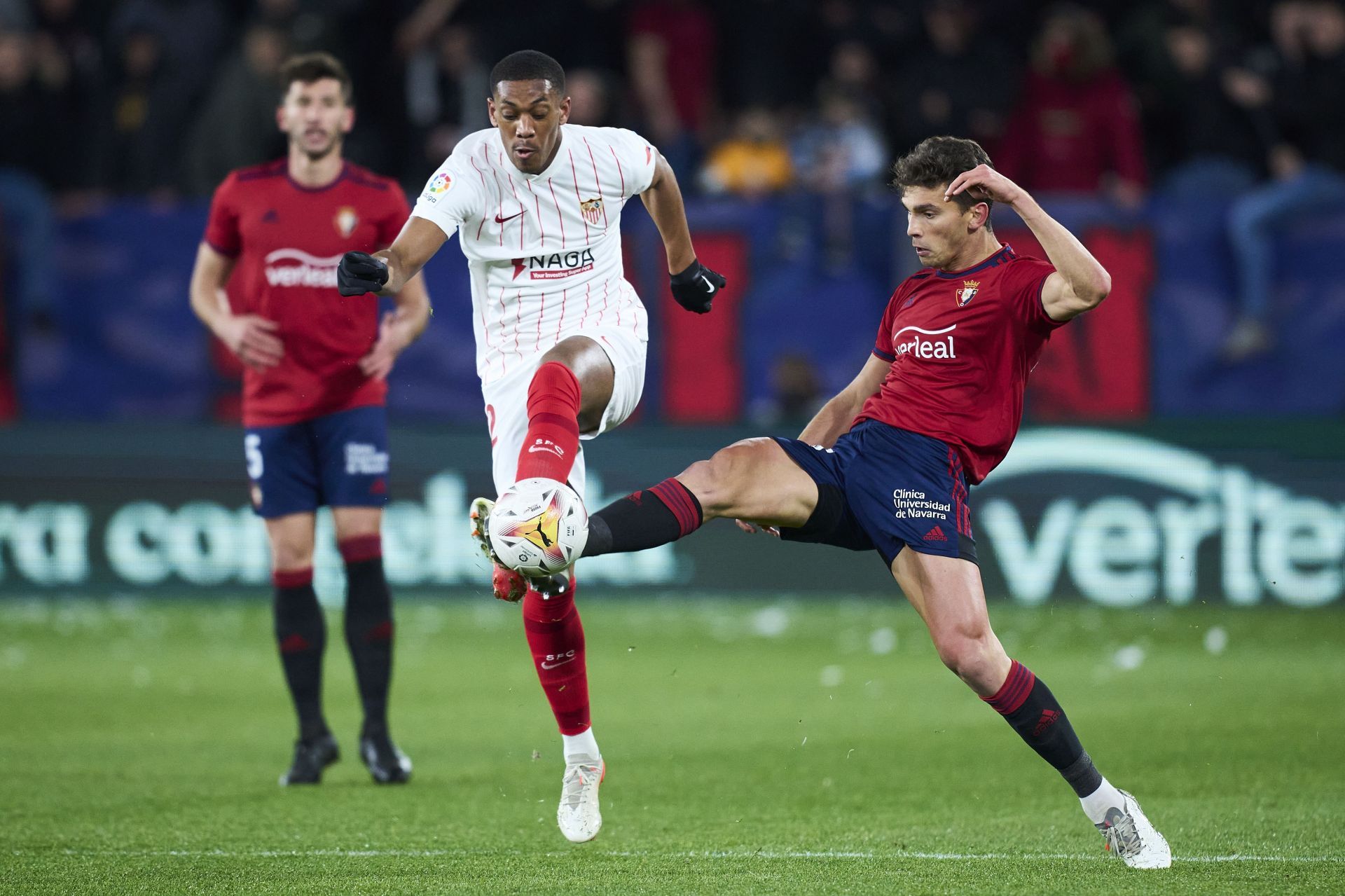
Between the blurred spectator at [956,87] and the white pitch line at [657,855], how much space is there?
334 inches

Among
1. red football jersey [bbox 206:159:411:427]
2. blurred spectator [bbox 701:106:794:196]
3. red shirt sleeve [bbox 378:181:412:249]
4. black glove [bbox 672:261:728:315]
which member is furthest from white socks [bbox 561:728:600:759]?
blurred spectator [bbox 701:106:794:196]

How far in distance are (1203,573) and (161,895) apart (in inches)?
310

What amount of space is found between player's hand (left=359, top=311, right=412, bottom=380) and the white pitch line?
7.72 feet

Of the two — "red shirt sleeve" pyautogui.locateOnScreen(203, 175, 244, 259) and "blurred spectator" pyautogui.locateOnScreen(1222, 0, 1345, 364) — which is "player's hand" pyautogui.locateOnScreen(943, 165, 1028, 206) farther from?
"blurred spectator" pyautogui.locateOnScreen(1222, 0, 1345, 364)

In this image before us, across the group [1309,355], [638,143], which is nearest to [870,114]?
[1309,355]

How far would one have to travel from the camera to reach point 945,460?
5727 mm

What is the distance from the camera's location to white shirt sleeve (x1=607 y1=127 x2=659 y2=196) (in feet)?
20.2

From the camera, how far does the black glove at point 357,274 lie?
5.37 meters

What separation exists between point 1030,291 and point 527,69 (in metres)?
1.80

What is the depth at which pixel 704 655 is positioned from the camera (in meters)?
10.6

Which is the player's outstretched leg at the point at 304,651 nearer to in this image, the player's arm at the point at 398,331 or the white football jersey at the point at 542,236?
the player's arm at the point at 398,331

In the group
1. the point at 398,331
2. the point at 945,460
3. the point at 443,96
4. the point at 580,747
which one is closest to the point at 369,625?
the point at 398,331

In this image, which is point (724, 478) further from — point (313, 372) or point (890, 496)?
point (313, 372)

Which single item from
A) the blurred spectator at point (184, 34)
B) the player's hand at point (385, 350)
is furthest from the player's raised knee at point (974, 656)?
the blurred spectator at point (184, 34)
